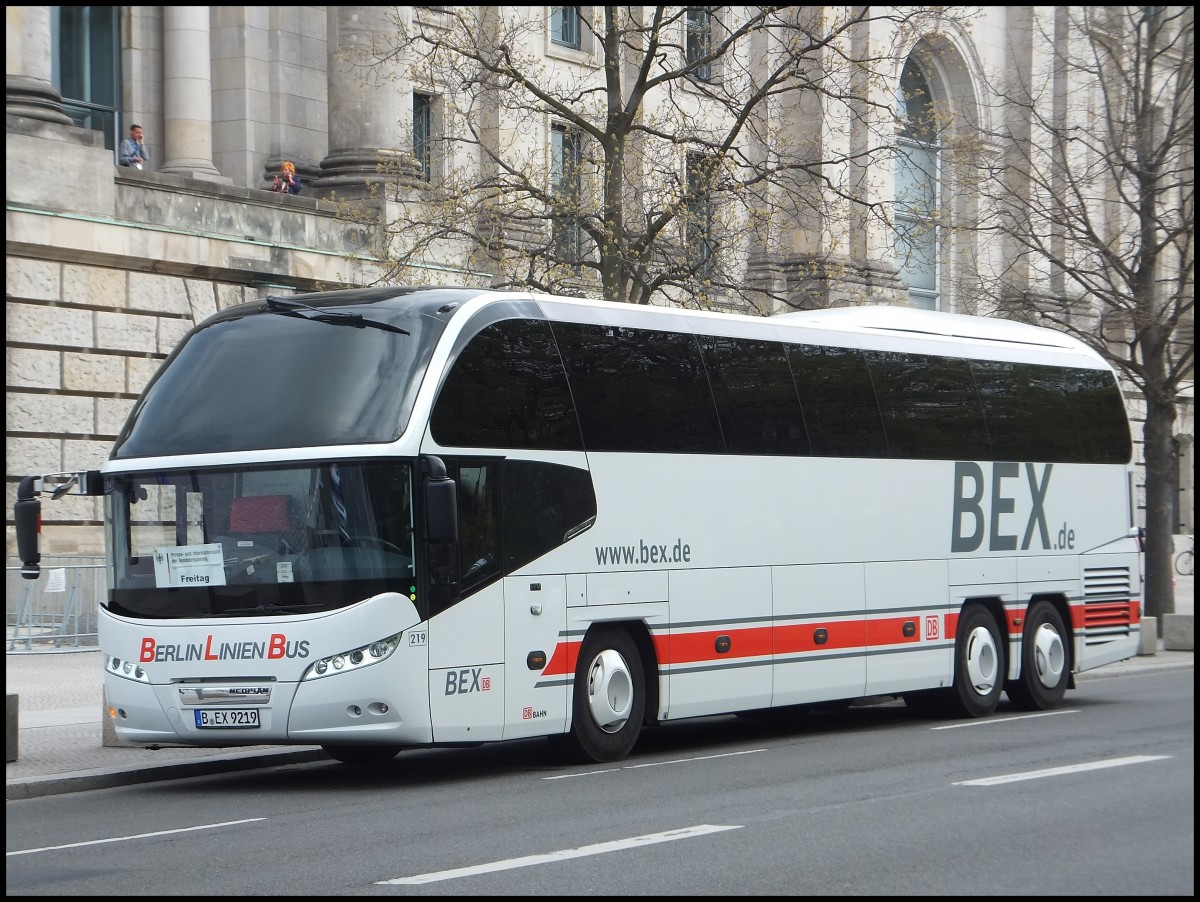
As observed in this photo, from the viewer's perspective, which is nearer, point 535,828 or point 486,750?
point 535,828

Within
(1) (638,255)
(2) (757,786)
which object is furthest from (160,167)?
(2) (757,786)

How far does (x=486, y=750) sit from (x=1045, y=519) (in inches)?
259

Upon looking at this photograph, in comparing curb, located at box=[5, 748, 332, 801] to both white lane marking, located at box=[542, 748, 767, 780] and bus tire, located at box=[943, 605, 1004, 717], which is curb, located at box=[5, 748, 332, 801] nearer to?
white lane marking, located at box=[542, 748, 767, 780]

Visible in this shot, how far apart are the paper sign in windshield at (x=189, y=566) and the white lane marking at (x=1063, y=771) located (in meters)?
5.07

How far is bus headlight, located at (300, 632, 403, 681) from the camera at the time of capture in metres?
Result: 12.3

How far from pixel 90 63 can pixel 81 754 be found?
20.0m

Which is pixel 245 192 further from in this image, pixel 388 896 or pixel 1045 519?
pixel 388 896

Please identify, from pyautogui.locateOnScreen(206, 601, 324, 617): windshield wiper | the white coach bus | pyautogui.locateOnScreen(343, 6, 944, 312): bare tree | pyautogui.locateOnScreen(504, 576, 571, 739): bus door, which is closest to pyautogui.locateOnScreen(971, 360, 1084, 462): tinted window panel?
the white coach bus

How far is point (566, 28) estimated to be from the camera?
1484 inches

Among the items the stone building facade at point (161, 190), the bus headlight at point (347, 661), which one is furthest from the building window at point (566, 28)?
the bus headlight at point (347, 661)

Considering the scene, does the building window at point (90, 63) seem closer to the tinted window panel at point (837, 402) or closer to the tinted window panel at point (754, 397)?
the tinted window panel at point (837, 402)

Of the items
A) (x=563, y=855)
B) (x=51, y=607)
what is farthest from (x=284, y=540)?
(x=51, y=607)

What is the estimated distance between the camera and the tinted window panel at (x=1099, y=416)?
64.4ft

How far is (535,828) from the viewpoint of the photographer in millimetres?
10156
